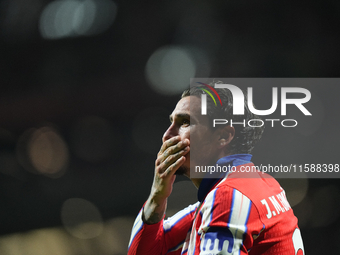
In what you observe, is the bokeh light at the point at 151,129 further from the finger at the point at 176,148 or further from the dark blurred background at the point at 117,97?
the finger at the point at 176,148

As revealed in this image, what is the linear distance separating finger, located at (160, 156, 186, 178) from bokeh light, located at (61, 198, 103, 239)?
7.04 ft

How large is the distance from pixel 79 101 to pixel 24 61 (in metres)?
0.84

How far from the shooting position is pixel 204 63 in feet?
9.41

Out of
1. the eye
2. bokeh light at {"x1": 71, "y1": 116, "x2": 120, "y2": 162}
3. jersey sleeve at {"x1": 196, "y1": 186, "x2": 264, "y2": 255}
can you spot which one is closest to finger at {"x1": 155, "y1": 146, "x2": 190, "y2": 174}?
the eye

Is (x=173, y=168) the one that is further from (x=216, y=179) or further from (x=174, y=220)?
(x=174, y=220)

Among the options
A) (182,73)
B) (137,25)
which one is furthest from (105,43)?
(182,73)

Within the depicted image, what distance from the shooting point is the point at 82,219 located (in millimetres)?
2975

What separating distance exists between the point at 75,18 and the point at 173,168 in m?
2.79

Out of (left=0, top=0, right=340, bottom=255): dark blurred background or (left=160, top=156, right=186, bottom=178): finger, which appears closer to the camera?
(left=160, top=156, right=186, bottom=178): finger

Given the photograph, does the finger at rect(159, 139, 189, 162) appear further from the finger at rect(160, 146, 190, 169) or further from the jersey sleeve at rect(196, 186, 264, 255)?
the jersey sleeve at rect(196, 186, 264, 255)

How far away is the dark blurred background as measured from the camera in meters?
2.80

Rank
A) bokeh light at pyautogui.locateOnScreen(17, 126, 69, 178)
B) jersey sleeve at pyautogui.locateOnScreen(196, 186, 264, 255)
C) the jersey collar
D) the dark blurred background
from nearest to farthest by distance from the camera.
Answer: jersey sleeve at pyautogui.locateOnScreen(196, 186, 264, 255)
the jersey collar
the dark blurred background
bokeh light at pyautogui.locateOnScreen(17, 126, 69, 178)

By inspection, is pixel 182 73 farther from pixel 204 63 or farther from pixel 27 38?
pixel 27 38

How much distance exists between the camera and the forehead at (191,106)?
1.16 metres
